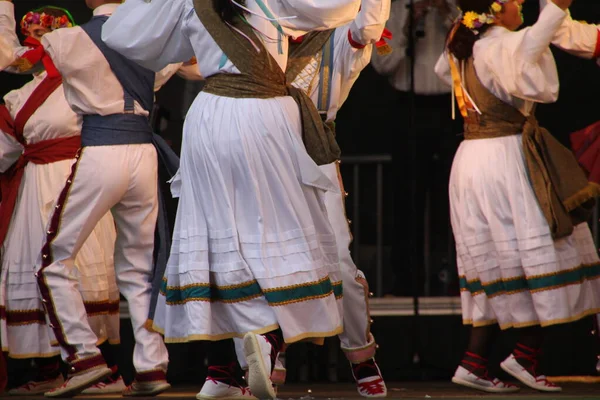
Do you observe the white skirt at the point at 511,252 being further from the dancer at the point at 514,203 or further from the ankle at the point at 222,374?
the ankle at the point at 222,374

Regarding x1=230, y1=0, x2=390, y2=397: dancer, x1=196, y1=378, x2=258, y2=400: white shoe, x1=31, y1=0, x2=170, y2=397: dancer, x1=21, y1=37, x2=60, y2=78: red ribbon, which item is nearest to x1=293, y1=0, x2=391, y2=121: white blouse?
x1=230, y1=0, x2=390, y2=397: dancer

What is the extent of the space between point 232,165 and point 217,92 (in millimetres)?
280

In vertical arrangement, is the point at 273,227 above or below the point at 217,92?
below

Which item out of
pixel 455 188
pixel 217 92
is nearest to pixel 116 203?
pixel 217 92

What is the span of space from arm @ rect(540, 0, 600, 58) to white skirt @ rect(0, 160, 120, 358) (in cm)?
242

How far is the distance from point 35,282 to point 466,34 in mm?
2431

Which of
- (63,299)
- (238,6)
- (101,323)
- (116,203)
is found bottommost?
(101,323)

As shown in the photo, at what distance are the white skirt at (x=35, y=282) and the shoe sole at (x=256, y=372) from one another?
1986 mm

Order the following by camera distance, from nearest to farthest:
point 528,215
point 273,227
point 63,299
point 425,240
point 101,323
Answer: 1. point 273,227
2. point 63,299
3. point 528,215
4. point 101,323
5. point 425,240

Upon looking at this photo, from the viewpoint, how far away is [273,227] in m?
3.71

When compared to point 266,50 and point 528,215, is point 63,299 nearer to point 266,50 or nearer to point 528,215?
point 266,50

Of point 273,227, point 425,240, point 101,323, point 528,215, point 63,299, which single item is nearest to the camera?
point 273,227

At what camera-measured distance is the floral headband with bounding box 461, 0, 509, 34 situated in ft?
17.1

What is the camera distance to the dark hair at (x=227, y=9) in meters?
3.82
